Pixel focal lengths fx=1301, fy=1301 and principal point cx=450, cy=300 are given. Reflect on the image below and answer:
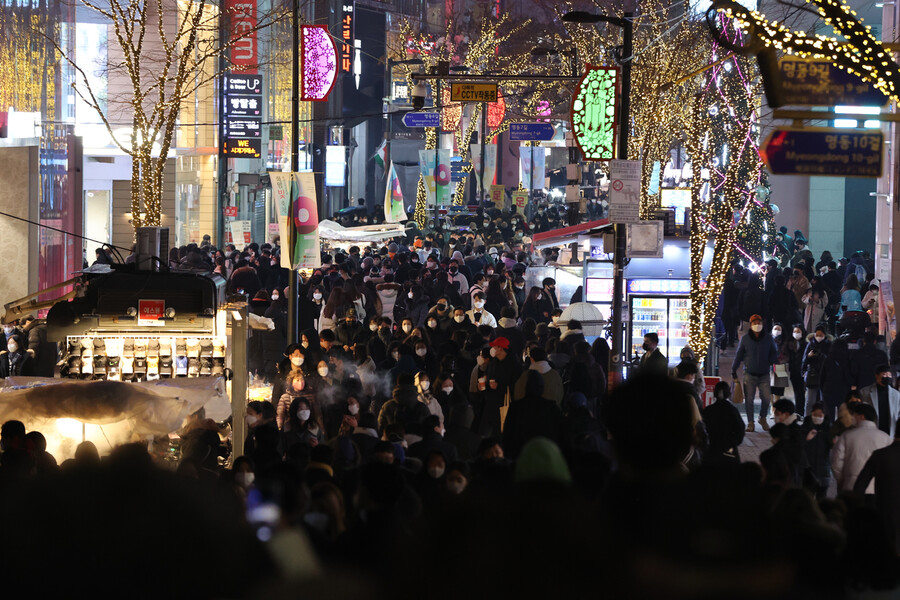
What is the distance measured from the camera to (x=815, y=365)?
15969mm

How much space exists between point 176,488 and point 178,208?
139 ft

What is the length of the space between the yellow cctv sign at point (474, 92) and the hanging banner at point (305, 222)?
1104 cm

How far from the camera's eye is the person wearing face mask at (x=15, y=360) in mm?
15383

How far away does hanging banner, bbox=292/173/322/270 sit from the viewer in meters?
17.6

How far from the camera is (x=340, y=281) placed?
894 inches

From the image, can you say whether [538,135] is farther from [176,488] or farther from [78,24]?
[176,488]

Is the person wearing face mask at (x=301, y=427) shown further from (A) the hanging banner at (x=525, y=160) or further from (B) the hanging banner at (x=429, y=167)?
(A) the hanging banner at (x=525, y=160)

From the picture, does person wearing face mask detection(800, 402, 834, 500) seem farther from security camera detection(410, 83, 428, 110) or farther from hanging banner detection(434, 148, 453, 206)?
hanging banner detection(434, 148, 453, 206)

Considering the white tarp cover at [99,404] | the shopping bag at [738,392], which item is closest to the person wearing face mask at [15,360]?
the white tarp cover at [99,404]

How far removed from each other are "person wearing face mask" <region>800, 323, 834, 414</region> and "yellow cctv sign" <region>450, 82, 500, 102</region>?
13.1 m

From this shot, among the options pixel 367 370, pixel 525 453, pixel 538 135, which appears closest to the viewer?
pixel 525 453

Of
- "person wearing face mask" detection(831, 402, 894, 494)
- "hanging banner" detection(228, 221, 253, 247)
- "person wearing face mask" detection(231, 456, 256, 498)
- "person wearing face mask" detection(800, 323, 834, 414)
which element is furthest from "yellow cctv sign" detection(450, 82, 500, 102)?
"person wearing face mask" detection(231, 456, 256, 498)

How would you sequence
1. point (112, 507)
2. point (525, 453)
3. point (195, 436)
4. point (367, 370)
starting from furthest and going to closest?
point (367, 370) < point (195, 436) < point (525, 453) < point (112, 507)

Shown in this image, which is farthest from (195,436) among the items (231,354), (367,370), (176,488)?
(176,488)
